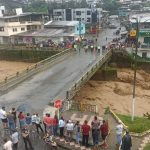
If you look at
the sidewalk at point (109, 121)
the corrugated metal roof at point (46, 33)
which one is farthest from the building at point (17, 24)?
the sidewalk at point (109, 121)

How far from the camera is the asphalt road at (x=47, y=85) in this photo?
27602 mm

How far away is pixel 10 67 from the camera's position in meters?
57.1

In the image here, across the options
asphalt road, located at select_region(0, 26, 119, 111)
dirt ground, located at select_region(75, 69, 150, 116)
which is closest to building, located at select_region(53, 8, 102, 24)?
dirt ground, located at select_region(75, 69, 150, 116)

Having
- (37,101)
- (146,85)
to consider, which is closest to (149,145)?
(37,101)

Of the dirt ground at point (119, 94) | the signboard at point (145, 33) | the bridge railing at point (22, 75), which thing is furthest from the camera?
the signboard at point (145, 33)

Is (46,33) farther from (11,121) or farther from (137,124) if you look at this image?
(11,121)

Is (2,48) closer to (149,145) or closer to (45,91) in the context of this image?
(45,91)

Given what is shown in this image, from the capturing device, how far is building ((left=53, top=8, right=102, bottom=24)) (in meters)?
106

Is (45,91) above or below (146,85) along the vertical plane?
above

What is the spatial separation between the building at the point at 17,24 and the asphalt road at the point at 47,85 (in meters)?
28.1

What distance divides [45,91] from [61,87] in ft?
6.68

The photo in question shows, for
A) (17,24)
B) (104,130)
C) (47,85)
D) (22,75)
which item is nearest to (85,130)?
(104,130)

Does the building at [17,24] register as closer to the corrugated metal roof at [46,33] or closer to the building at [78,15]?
the corrugated metal roof at [46,33]

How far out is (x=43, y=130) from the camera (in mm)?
20641
